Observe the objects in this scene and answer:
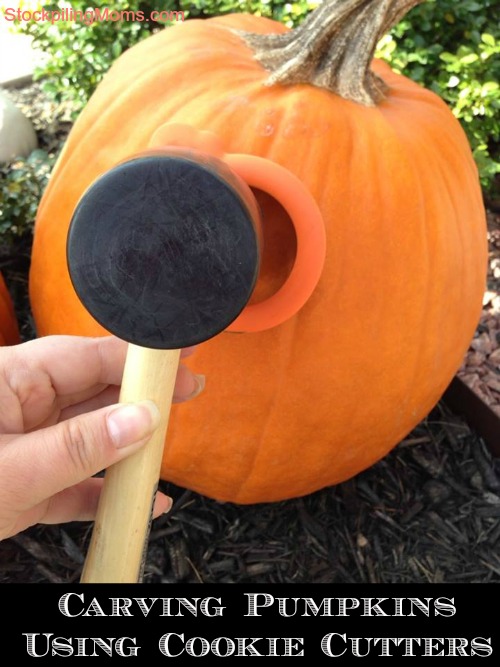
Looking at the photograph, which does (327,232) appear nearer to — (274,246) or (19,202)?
(274,246)

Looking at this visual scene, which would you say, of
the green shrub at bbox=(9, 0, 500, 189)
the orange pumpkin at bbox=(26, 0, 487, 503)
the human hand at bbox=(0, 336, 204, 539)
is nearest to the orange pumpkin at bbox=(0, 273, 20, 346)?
the orange pumpkin at bbox=(26, 0, 487, 503)

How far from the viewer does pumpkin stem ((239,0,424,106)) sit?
1.13 m

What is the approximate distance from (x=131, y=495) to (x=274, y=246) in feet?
1.23

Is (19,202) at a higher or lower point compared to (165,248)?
lower

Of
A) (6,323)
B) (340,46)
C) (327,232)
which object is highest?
(340,46)

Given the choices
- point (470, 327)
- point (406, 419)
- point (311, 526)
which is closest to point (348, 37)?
point (470, 327)

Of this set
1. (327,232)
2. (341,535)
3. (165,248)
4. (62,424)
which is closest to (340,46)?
(327,232)

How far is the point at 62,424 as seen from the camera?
0.83 meters

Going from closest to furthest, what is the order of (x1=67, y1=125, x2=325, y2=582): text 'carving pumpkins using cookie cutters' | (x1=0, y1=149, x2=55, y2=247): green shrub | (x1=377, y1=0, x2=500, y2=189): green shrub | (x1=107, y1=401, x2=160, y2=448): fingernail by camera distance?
1. (x1=67, y1=125, x2=325, y2=582): text 'carving pumpkins using cookie cutters'
2. (x1=107, y1=401, x2=160, y2=448): fingernail
3. (x1=0, y1=149, x2=55, y2=247): green shrub
4. (x1=377, y1=0, x2=500, y2=189): green shrub

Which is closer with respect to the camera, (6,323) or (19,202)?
(6,323)

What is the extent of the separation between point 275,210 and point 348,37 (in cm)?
39

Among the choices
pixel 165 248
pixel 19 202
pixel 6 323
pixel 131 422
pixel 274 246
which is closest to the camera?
pixel 165 248

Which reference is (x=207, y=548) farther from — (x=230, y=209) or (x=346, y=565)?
(x=230, y=209)

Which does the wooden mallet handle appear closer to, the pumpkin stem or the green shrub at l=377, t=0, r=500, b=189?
the pumpkin stem
